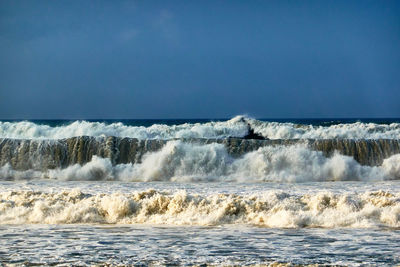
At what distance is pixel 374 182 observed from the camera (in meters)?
18.4

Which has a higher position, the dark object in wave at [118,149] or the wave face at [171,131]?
the wave face at [171,131]

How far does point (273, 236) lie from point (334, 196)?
294cm

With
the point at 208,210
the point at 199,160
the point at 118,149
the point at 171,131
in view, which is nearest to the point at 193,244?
the point at 208,210

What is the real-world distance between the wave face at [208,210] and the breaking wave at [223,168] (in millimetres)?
7018

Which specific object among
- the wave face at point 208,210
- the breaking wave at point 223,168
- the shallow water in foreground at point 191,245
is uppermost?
the breaking wave at point 223,168

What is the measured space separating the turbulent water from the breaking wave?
0.04 meters

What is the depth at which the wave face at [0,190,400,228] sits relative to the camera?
34.7ft

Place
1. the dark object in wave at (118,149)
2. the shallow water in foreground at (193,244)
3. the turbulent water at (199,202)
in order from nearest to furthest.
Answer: the shallow water in foreground at (193,244) → the turbulent water at (199,202) → the dark object in wave at (118,149)

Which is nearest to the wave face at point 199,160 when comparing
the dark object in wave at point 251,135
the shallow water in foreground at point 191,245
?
the shallow water in foreground at point 191,245

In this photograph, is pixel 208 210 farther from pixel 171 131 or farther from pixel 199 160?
pixel 171 131

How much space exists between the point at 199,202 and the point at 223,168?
849 cm

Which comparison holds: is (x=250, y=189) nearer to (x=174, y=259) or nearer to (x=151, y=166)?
(x=151, y=166)

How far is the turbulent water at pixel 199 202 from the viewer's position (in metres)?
8.34

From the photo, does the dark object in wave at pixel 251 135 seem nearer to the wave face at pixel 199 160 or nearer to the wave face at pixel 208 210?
the wave face at pixel 199 160
